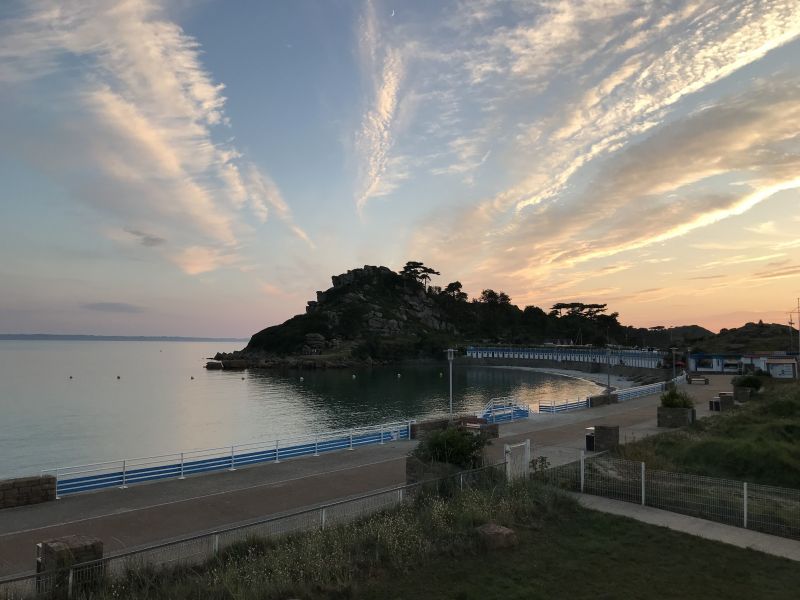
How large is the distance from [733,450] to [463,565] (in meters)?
17.1

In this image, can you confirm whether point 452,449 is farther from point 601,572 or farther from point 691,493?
point 691,493

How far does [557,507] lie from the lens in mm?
15125

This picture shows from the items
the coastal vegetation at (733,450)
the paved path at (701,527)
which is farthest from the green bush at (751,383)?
the paved path at (701,527)

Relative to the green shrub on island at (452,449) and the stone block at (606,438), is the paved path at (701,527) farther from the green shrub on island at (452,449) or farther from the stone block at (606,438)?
the stone block at (606,438)

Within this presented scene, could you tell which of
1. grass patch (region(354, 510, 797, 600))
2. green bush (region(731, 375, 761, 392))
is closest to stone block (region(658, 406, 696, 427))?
green bush (region(731, 375, 761, 392))

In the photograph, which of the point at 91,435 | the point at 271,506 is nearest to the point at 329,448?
the point at 271,506

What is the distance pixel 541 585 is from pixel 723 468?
50.2 ft

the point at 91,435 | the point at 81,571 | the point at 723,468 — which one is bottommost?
the point at 91,435

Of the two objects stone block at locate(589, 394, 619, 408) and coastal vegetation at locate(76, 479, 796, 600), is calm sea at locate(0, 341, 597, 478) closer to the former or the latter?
stone block at locate(589, 394, 619, 408)

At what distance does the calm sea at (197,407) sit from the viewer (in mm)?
52244

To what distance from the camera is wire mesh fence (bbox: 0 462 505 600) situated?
29.2 feet

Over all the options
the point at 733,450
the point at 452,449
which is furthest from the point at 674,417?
the point at 452,449

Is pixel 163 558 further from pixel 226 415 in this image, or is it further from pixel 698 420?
pixel 226 415

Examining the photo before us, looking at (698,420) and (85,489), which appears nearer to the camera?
(85,489)
